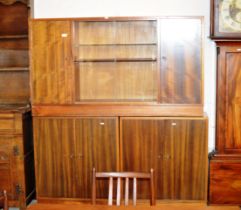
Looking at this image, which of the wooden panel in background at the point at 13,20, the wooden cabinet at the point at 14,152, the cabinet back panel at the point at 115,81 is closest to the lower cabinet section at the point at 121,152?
the wooden cabinet at the point at 14,152

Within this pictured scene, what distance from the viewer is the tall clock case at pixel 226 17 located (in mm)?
3045

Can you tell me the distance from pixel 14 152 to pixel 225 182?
1937mm

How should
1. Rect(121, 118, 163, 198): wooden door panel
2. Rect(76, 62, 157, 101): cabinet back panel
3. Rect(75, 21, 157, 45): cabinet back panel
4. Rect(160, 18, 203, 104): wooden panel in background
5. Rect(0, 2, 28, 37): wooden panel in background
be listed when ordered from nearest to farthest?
1. Rect(160, 18, 203, 104): wooden panel in background
2. Rect(121, 118, 163, 198): wooden door panel
3. Rect(75, 21, 157, 45): cabinet back panel
4. Rect(76, 62, 157, 101): cabinet back panel
5. Rect(0, 2, 28, 37): wooden panel in background

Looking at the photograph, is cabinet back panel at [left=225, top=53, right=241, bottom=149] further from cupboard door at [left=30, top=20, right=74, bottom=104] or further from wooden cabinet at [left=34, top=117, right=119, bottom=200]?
cupboard door at [left=30, top=20, right=74, bottom=104]

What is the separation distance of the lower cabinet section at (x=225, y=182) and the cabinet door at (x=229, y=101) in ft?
0.42

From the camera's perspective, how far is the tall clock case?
304 cm

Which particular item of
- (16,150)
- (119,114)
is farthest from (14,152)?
(119,114)

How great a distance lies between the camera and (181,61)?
3.00 metres

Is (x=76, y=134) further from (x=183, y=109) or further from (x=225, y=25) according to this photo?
(x=225, y=25)

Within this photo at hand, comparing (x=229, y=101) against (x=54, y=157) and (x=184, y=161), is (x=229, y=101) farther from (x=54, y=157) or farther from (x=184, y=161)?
(x=54, y=157)

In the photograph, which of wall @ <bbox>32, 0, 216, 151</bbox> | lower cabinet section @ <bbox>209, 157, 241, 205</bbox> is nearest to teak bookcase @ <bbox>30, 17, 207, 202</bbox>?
lower cabinet section @ <bbox>209, 157, 241, 205</bbox>

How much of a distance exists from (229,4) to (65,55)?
1.53 meters

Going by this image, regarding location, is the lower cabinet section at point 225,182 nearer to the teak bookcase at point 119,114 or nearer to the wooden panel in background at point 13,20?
the teak bookcase at point 119,114

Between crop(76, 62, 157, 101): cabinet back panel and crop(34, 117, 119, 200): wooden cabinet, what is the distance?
327 mm
